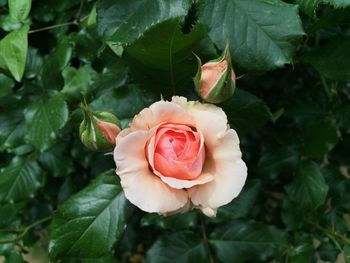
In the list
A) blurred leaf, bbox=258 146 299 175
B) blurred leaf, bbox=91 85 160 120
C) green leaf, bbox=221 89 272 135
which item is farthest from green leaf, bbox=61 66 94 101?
blurred leaf, bbox=258 146 299 175

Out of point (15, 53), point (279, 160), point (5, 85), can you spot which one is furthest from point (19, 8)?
point (279, 160)

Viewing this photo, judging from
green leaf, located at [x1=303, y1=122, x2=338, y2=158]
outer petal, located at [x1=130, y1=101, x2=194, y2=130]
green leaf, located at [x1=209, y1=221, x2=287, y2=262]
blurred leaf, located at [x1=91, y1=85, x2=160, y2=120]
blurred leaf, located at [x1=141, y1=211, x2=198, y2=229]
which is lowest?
green leaf, located at [x1=209, y1=221, x2=287, y2=262]

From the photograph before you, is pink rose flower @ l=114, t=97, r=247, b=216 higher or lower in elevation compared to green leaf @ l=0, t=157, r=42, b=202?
higher

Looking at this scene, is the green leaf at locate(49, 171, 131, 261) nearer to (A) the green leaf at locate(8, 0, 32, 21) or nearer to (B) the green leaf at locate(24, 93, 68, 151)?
(B) the green leaf at locate(24, 93, 68, 151)

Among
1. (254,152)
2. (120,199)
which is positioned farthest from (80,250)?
(254,152)

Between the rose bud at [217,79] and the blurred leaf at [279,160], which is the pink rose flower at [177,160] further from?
the blurred leaf at [279,160]

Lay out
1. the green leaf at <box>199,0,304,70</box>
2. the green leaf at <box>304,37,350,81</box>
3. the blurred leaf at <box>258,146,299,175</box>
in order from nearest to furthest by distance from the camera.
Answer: the green leaf at <box>199,0,304,70</box>
the green leaf at <box>304,37,350,81</box>
the blurred leaf at <box>258,146,299,175</box>

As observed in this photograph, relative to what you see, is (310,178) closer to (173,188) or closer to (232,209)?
(232,209)

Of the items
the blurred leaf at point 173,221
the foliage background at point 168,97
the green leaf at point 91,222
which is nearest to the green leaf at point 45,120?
the foliage background at point 168,97

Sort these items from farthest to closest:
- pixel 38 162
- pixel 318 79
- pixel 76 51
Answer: pixel 318 79 < pixel 38 162 < pixel 76 51
